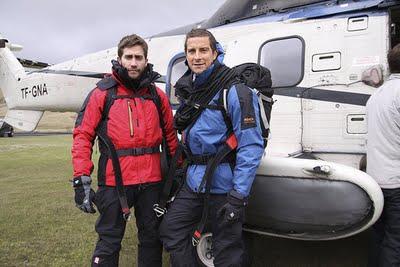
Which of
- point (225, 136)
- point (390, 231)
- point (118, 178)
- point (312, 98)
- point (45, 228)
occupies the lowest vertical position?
point (45, 228)

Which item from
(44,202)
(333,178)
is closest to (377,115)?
(333,178)

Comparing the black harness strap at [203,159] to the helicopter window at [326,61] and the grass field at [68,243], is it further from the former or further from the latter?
the helicopter window at [326,61]

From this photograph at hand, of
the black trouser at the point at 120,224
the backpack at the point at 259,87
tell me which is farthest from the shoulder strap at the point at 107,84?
the backpack at the point at 259,87

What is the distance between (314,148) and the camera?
3.75 meters

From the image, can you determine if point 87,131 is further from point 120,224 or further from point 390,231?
point 390,231

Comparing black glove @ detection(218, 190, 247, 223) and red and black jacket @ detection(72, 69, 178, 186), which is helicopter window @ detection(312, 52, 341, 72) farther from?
black glove @ detection(218, 190, 247, 223)

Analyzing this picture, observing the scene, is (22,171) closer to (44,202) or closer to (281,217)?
(44,202)

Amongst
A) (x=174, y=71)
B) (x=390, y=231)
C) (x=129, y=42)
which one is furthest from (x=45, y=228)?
(x=390, y=231)

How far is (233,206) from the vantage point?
2449 mm

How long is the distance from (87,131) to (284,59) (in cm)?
201

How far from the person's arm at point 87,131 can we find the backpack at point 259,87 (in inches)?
35.1

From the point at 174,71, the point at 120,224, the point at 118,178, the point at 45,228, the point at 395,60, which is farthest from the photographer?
the point at 45,228

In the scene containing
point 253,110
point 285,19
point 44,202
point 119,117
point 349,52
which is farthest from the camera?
point 44,202

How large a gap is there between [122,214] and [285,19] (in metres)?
2.47
